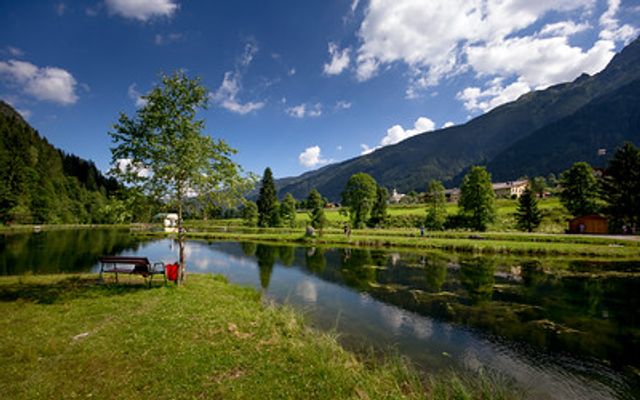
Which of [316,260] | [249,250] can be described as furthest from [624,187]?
[249,250]

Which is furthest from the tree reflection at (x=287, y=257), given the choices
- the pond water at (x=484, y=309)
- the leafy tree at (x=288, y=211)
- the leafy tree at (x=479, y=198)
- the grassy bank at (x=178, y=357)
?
the leafy tree at (x=288, y=211)

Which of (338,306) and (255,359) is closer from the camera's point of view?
(255,359)

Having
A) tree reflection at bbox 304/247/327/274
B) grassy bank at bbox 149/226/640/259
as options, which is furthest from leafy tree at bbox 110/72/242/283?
grassy bank at bbox 149/226/640/259

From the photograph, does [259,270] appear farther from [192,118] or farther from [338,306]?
[192,118]

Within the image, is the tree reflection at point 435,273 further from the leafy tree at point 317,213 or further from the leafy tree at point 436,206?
the leafy tree at point 317,213

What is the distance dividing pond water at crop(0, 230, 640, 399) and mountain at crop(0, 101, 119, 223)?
77419 millimetres

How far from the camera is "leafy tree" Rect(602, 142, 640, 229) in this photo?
1734 inches

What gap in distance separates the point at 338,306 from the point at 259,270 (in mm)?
13583

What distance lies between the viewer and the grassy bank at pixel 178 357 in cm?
682

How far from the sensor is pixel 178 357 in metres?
8.28

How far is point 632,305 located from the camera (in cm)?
1689

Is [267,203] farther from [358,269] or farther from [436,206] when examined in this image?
[358,269]

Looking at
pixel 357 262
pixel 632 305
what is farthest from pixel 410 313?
pixel 357 262

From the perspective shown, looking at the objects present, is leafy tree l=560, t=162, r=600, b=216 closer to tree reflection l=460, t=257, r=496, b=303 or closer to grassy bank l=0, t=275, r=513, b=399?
tree reflection l=460, t=257, r=496, b=303
